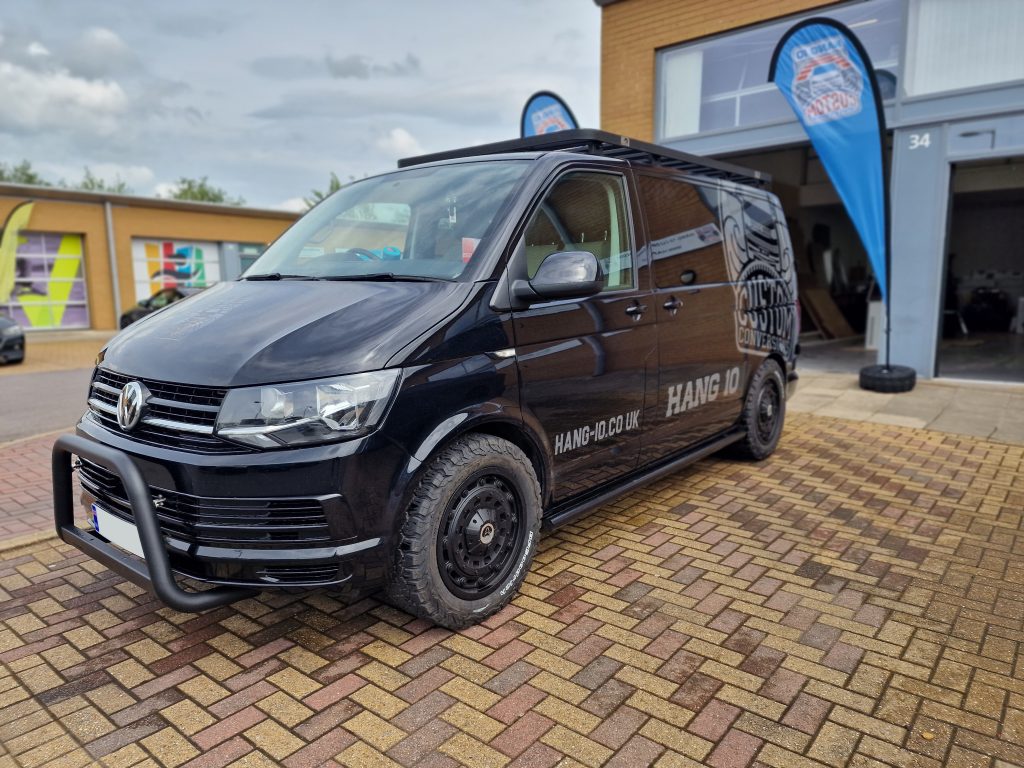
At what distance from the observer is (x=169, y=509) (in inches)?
96.9

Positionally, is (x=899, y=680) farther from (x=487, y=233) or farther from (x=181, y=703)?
(x=181, y=703)

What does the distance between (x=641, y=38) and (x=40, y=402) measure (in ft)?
35.1

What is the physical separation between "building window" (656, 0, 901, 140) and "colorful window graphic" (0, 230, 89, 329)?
64.8 feet

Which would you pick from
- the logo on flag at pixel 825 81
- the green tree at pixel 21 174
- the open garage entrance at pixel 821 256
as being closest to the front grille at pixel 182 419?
the logo on flag at pixel 825 81

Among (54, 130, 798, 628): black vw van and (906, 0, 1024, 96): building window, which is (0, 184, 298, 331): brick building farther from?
(54, 130, 798, 628): black vw van

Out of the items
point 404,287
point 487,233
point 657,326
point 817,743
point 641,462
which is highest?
point 487,233

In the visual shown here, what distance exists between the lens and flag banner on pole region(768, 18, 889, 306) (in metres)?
8.13

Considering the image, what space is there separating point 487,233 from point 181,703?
214 cm

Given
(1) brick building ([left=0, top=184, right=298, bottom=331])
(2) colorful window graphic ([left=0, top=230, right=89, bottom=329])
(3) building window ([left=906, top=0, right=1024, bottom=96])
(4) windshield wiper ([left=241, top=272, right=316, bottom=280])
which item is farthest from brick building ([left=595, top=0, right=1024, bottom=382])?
(2) colorful window graphic ([left=0, top=230, right=89, bottom=329])

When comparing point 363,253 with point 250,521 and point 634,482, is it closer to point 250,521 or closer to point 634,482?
point 250,521

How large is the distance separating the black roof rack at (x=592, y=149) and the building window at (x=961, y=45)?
6.27 metres

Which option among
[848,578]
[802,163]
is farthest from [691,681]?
[802,163]

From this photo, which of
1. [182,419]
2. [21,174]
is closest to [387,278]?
[182,419]

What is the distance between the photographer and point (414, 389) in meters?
2.51
